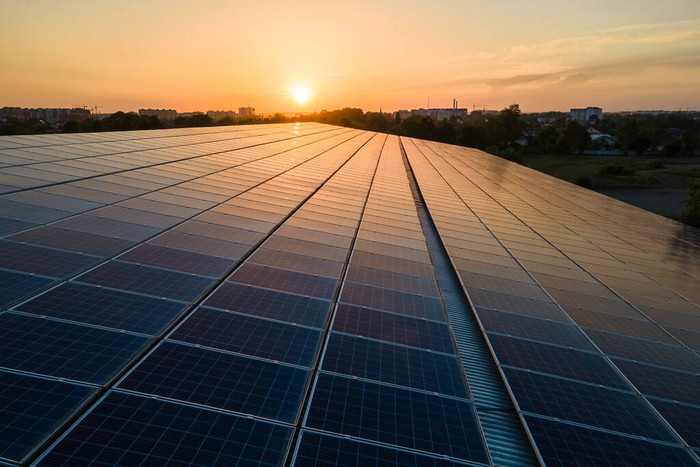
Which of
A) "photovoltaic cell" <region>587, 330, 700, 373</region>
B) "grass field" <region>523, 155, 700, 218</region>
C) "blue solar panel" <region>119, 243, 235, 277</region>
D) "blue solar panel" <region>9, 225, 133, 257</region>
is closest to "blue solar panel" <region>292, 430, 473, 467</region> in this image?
"blue solar panel" <region>119, 243, 235, 277</region>

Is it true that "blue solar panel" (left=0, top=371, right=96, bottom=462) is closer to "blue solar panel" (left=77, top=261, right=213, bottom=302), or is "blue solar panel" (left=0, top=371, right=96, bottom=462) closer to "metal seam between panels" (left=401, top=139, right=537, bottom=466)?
"blue solar panel" (left=77, top=261, right=213, bottom=302)

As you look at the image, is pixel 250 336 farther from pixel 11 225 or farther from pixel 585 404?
pixel 11 225

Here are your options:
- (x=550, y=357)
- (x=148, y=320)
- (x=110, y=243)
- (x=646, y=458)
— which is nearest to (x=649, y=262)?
(x=550, y=357)

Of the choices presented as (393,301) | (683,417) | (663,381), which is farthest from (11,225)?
(663,381)

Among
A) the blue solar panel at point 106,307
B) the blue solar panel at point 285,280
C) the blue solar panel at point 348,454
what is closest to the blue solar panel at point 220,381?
the blue solar panel at point 348,454

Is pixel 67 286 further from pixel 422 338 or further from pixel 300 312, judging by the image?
pixel 422 338

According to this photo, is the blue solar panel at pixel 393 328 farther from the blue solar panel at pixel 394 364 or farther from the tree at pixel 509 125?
the tree at pixel 509 125
